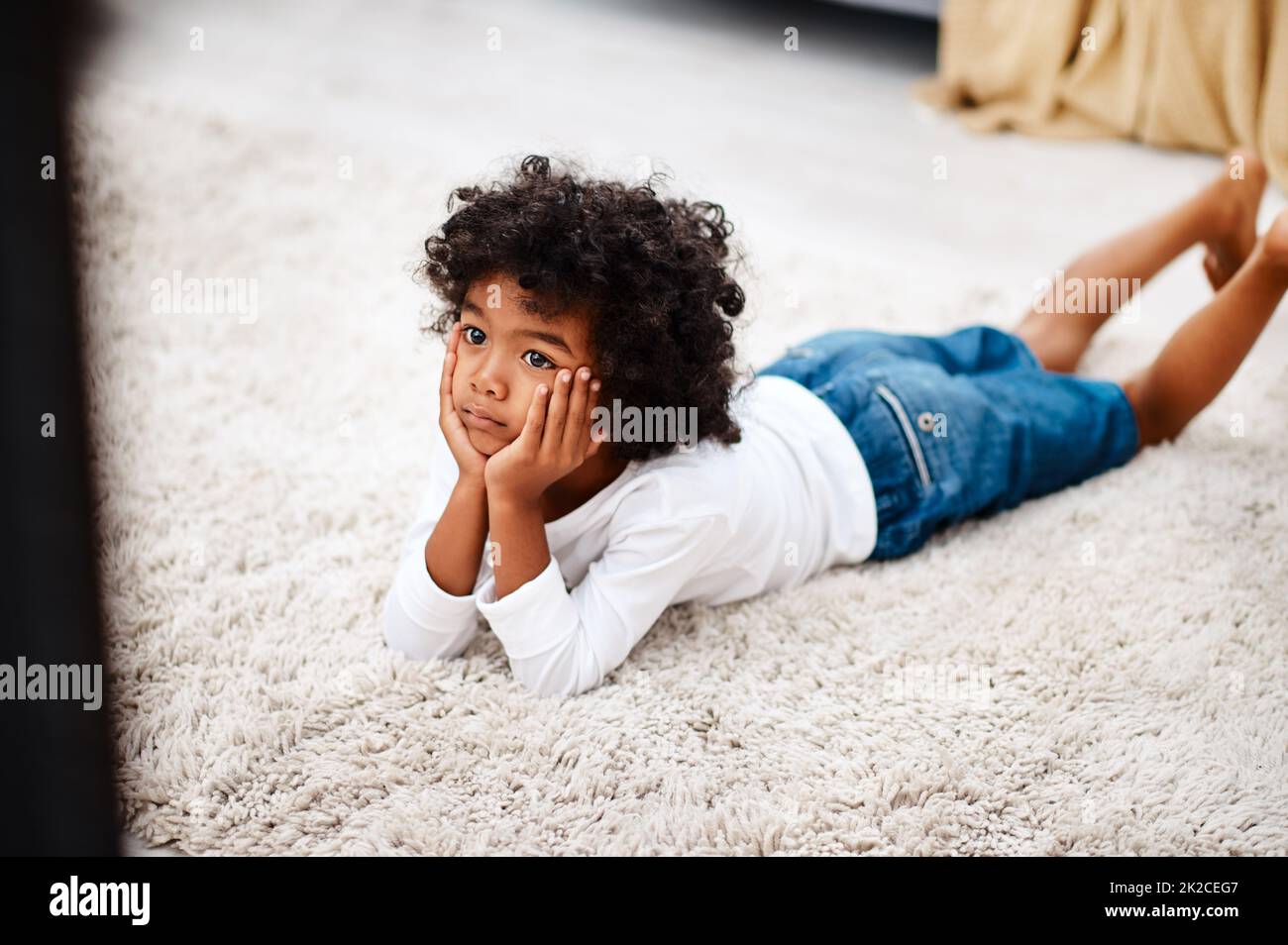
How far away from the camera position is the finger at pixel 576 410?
89 centimetres

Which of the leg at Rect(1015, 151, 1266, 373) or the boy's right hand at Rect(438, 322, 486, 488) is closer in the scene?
the boy's right hand at Rect(438, 322, 486, 488)

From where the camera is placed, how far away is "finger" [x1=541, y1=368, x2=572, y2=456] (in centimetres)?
88

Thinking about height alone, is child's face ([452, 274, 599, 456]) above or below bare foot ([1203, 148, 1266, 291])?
below

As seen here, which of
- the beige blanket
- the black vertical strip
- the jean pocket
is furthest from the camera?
the beige blanket

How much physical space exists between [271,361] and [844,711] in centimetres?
86

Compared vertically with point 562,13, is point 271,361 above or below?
below

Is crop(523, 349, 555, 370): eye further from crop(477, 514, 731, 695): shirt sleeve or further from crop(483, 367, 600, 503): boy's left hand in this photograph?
crop(477, 514, 731, 695): shirt sleeve

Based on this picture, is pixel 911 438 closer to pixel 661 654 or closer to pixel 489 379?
pixel 661 654

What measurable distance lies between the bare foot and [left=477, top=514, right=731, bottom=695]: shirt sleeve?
2.72 ft

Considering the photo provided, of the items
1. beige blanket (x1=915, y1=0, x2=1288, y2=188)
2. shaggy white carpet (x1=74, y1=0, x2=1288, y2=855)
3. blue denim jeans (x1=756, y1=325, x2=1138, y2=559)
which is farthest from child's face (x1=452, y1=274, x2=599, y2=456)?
beige blanket (x1=915, y1=0, x2=1288, y2=188)

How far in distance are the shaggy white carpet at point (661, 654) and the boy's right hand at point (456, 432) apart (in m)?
0.18

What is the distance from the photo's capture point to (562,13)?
8.76 ft
